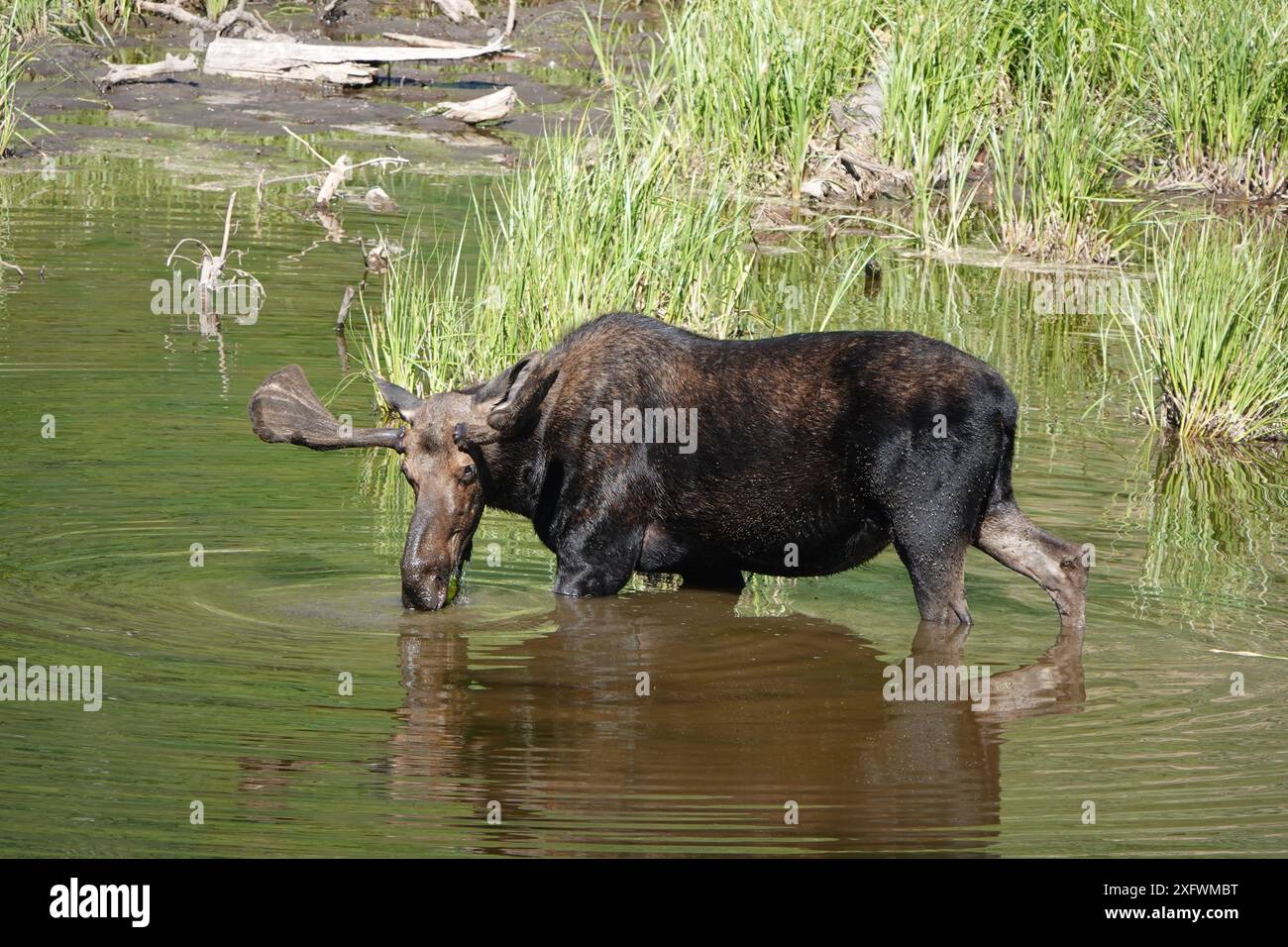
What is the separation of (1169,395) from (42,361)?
732 centimetres

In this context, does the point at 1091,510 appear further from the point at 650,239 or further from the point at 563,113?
the point at 563,113

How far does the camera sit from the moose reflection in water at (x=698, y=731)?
6.22 meters

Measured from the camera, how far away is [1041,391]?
1288 cm

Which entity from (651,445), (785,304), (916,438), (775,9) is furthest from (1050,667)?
(775,9)

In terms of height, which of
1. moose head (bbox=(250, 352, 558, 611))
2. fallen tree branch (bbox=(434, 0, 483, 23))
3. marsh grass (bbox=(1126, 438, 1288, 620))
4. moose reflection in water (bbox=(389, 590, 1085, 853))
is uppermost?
fallen tree branch (bbox=(434, 0, 483, 23))

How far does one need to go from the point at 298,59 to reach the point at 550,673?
1516 cm

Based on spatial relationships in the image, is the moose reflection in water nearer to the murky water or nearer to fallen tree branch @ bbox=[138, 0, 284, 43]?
the murky water

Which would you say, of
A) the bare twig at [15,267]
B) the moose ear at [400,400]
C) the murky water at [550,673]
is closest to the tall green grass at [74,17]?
the bare twig at [15,267]

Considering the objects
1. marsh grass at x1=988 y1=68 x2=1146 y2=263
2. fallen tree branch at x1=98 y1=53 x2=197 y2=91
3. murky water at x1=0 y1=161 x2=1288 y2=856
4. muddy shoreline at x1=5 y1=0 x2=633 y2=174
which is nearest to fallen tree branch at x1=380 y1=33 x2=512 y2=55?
muddy shoreline at x1=5 y1=0 x2=633 y2=174

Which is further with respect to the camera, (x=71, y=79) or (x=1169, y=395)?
(x=71, y=79)

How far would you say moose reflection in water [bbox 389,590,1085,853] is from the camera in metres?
6.22

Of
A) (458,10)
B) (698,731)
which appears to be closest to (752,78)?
(458,10)

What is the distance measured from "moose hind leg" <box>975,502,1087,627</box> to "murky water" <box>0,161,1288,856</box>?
187 mm

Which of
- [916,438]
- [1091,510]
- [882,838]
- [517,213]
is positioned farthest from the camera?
[517,213]
